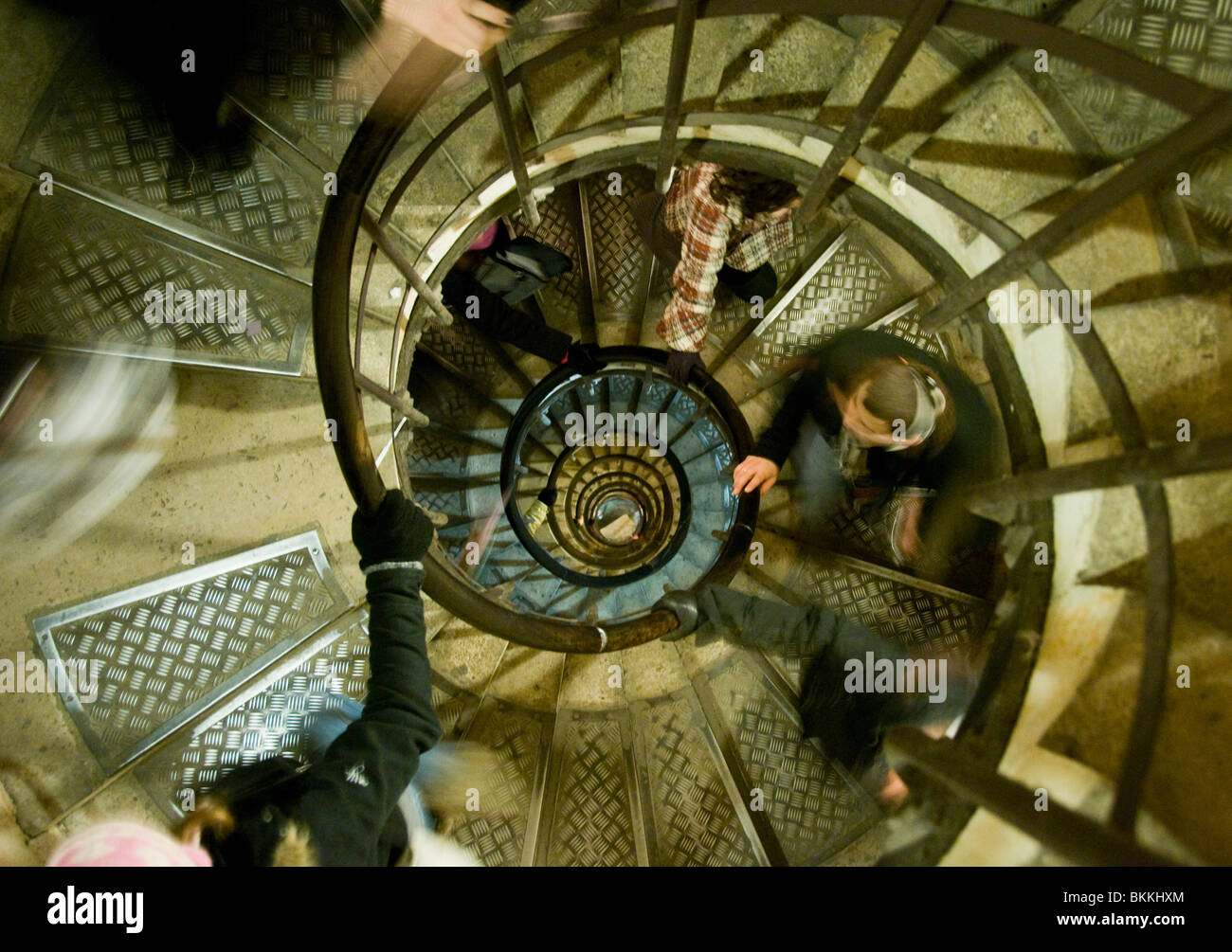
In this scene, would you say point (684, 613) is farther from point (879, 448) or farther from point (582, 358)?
point (582, 358)

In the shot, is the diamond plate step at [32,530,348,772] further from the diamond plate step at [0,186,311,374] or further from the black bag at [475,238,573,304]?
the black bag at [475,238,573,304]

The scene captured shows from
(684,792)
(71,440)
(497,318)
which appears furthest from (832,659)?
(71,440)

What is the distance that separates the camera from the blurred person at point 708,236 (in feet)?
9.91

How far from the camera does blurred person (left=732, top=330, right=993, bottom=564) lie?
306cm

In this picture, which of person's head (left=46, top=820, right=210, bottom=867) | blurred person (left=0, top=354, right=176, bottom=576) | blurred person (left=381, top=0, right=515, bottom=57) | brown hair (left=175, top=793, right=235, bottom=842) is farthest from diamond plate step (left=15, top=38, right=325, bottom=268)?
person's head (left=46, top=820, right=210, bottom=867)

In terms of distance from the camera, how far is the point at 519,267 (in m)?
4.33

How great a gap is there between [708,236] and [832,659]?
2.38 meters

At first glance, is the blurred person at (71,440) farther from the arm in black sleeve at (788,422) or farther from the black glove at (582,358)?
the arm in black sleeve at (788,422)

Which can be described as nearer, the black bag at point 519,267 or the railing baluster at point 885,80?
the railing baluster at point 885,80

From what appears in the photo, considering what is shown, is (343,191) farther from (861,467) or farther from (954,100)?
(861,467)

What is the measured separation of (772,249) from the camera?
3494mm

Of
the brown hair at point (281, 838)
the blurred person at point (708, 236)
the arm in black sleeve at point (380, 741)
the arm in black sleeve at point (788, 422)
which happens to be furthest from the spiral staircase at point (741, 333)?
the brown hair at point (281, 838)

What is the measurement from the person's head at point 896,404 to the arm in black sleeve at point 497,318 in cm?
242
